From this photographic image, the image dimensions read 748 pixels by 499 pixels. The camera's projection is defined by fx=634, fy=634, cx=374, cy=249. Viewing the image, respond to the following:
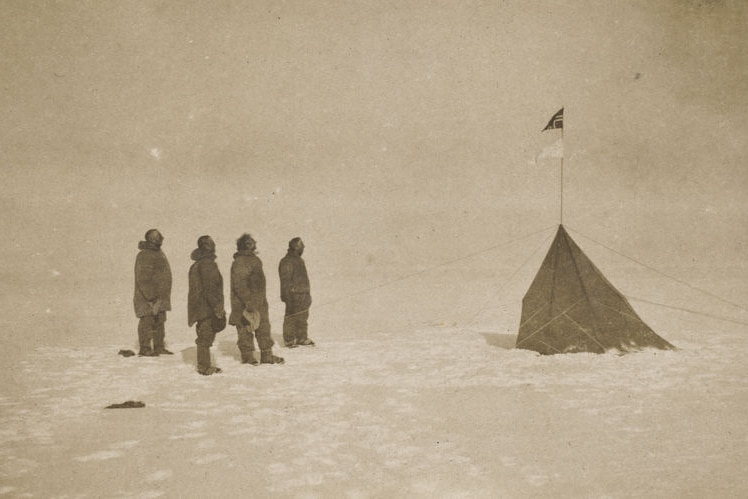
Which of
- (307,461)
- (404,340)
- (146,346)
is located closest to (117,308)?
(146,346)

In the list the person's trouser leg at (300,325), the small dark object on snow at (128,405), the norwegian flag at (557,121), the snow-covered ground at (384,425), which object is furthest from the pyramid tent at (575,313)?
the small dark object on snow at (128,405)

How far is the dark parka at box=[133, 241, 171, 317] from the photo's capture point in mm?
10680

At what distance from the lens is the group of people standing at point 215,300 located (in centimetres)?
918

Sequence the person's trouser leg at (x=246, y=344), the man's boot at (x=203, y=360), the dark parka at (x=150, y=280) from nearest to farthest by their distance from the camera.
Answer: the man's boot at (x=203, y=360), the person's trouser leg at (x=246, y=344), the dark parka at (x=150, y=280)

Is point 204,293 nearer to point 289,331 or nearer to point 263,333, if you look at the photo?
point 263,333

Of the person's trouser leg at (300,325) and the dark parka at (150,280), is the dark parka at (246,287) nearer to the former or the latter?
the dark parka at (150,280)

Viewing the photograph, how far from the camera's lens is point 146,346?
10.8 metres

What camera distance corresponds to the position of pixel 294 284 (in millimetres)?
11805

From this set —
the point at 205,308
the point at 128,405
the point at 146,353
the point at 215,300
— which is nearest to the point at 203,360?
the point at 205,308

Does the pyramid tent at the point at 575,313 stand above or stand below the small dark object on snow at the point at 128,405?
above

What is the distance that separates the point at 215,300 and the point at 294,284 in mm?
2777

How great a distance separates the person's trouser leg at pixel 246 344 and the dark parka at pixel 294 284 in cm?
199

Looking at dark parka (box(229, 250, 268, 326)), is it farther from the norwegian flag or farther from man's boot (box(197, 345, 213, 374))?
the norwegian flag

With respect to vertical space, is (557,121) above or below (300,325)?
above
